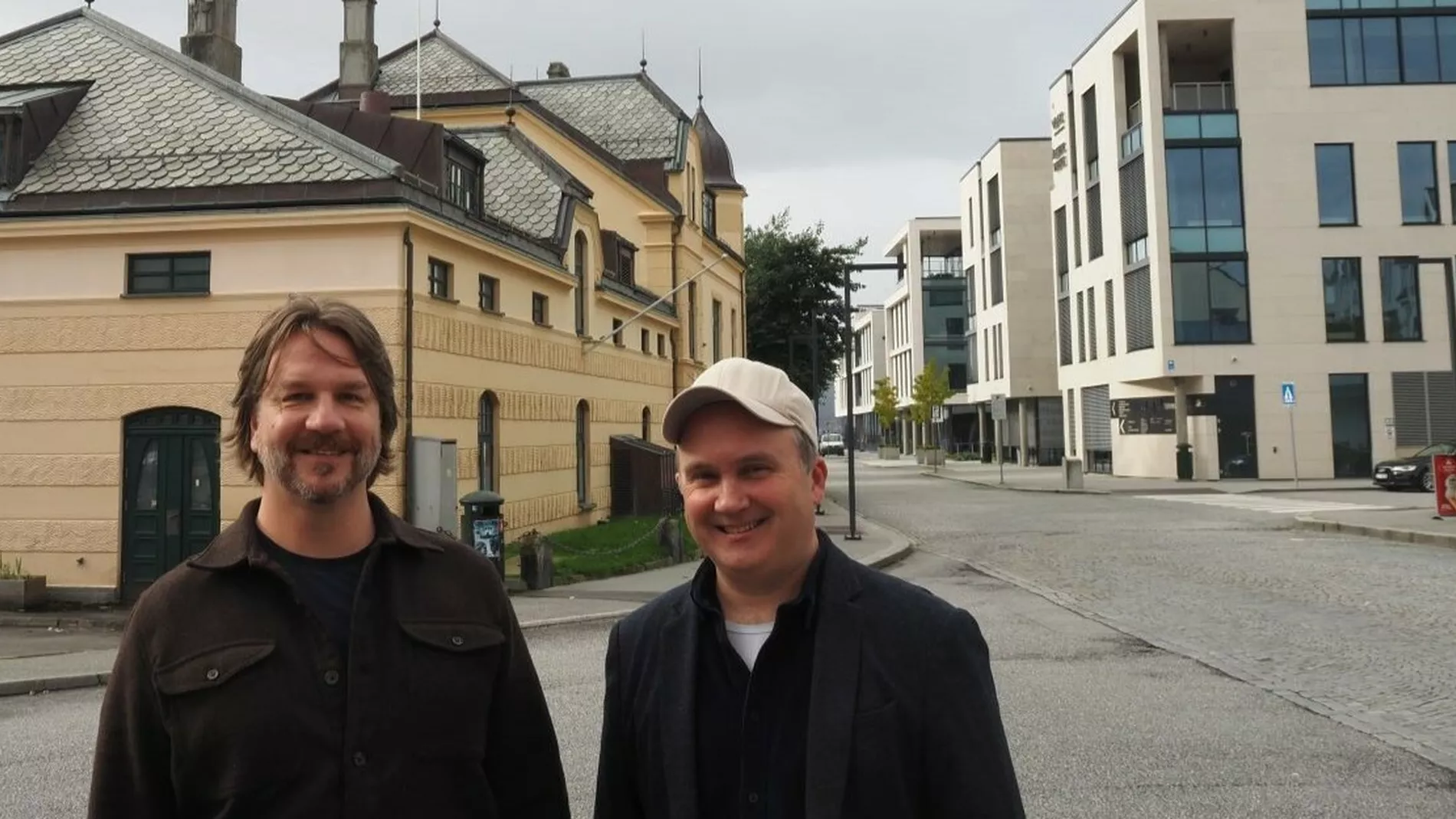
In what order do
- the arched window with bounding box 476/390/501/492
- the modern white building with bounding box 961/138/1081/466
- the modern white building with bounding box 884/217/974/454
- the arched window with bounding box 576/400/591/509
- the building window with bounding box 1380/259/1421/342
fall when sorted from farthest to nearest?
the modern white building with bounding box 884/217/974/454 < the modern white building with bounding box 961/138/1081/466 < the building window with bounding box 1380/259/1421/342 < the arched window with bounding box 576/400/591/509 < the arched window with bounding box 476/390/501/492

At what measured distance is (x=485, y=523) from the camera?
1335 centimetres

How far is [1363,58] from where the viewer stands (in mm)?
37344

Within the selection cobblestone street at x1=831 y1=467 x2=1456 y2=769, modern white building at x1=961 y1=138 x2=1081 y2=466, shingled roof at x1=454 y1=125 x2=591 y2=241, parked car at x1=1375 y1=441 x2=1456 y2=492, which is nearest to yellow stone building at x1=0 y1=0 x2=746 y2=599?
shingled roof at x1=454 y1=125 x2=591 y2=241

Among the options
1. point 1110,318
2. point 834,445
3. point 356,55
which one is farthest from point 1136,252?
point 834,445

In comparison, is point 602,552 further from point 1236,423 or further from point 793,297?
point 793,297

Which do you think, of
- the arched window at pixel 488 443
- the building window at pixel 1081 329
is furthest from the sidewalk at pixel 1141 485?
the arched window at pixel 488 443

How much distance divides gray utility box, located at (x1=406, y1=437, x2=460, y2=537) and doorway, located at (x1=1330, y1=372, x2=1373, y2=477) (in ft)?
107

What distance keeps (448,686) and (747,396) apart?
2.86 feet

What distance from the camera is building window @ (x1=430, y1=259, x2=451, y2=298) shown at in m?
15.9

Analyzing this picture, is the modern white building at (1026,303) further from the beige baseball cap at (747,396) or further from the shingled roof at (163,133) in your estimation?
the beige baseball cap at (747,396)

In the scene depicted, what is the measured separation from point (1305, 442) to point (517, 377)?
29.0 metres

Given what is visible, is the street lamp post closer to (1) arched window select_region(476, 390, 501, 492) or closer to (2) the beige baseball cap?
(1) arched window select_region(476, 390, 501, 492)

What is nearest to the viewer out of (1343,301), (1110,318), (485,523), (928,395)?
(485,523)

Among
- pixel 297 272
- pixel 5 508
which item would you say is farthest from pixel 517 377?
pixel 5 508
